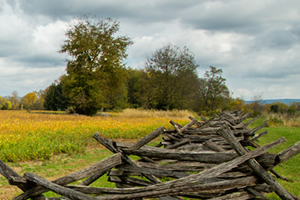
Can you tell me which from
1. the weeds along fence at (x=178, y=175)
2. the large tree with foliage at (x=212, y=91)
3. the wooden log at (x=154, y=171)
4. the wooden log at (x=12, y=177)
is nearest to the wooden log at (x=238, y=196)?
the weeds along fence at (x=178, y=175)

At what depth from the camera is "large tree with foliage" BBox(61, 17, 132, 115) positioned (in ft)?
77.1

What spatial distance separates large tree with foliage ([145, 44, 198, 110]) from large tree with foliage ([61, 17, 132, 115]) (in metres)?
5.02

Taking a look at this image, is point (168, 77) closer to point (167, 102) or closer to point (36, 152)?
point (167, 102)

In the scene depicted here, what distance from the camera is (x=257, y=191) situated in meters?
3.09

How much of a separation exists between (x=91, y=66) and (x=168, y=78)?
962 cm

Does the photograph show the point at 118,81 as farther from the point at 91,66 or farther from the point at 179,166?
the point at 179,166

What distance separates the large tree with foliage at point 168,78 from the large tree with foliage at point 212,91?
21.0 ft

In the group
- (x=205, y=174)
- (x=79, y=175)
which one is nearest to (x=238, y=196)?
(x=205, y=174)

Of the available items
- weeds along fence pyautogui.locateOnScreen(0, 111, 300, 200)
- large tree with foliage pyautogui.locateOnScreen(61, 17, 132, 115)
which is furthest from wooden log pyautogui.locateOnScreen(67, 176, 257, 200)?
large tree with foliage pyautogui.locateOnScreen(61, 17, 132, 115)

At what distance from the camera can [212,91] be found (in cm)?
3597

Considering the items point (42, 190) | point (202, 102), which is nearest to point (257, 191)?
point (42, 190)

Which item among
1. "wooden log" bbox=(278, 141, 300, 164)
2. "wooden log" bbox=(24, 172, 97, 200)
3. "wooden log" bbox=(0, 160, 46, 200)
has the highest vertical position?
"wooden log" bbox=(278, 141, 300, 164)

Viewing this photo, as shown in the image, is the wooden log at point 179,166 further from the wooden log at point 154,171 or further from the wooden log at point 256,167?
the wooden log at point 256,167

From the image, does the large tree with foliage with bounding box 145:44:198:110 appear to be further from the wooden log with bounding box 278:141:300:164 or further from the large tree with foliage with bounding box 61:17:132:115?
the wooden log with bounding box 278:141:300:164
